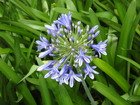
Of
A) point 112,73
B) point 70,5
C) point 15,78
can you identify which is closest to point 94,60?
point 112,73

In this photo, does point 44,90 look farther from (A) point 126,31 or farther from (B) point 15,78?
(A) point 126,31

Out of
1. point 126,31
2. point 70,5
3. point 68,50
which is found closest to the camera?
point 68,50

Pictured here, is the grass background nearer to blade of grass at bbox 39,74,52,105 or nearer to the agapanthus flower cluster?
blade of grass at bbox 39,74,52,105

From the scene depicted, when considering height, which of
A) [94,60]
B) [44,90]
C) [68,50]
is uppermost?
[68,50]

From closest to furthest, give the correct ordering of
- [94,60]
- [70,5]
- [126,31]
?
[94,60] → [126,31] → [70,5]

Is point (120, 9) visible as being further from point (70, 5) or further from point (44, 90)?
point (44, 90)

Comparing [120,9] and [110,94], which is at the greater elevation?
[120,9]

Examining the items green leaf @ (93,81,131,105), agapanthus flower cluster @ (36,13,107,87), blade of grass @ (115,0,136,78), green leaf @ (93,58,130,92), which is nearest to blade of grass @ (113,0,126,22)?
blade of grass @ (115,0,136,78)

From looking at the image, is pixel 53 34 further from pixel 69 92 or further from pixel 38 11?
pixel 38 11

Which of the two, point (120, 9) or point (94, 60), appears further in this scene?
point (120, 9)
